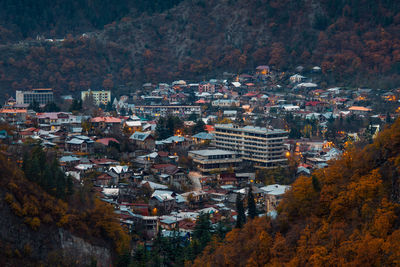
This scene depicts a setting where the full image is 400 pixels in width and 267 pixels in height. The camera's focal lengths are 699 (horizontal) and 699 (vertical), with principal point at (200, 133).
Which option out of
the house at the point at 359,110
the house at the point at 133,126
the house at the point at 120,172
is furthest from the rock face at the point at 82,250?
the house at the point at 359,110

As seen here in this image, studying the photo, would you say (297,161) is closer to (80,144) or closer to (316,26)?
(80,144)

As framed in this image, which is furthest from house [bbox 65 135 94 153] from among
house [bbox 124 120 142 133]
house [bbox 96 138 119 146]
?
house [bbox 124 120 142 133]

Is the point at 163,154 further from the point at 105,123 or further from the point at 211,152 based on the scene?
the point at 105,123

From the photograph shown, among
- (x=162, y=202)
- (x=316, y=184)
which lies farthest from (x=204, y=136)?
(x=316, y=184)

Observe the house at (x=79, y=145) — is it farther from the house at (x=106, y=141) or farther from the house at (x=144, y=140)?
the house at (x=144, y=140)

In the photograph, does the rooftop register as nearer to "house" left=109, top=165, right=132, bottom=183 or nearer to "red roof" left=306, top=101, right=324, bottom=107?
"house" left=109, top=165, right=132, bottom=183

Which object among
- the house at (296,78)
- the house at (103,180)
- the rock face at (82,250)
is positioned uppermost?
the house at (296,78)
